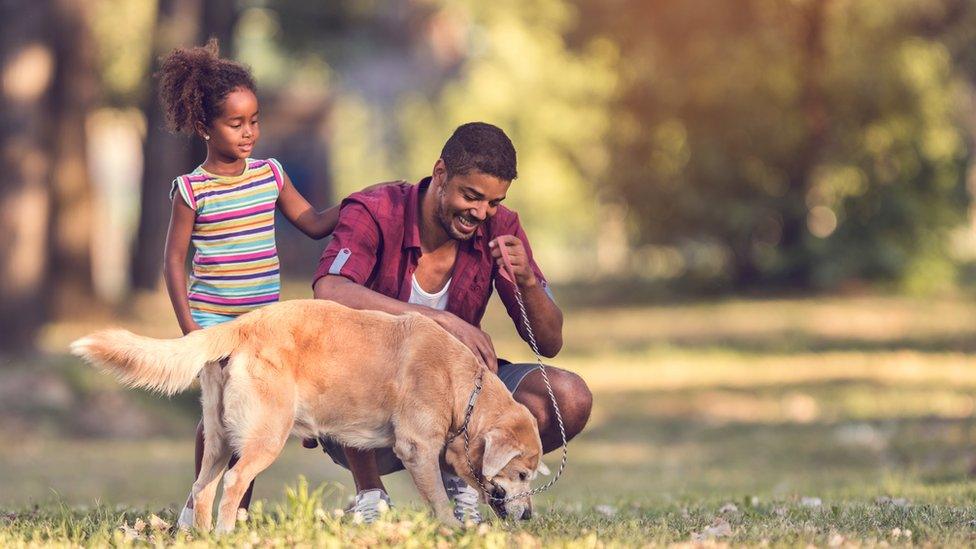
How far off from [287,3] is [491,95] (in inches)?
901

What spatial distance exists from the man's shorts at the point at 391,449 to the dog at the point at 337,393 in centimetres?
57

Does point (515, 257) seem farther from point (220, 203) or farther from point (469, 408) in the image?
point (220, 203)

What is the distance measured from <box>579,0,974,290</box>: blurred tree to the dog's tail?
19.8 m

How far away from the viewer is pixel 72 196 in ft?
75.4

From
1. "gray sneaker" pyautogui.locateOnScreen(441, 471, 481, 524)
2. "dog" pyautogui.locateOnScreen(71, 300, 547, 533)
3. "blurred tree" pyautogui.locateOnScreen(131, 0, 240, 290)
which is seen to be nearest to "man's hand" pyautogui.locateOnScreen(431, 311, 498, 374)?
"dog" pyautogui.locateOnScreen(71, 300, 547, 533)

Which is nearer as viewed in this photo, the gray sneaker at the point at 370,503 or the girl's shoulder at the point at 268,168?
the gray sneaker at the point at 370,503

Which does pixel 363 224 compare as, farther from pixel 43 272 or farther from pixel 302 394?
pixel 43 272

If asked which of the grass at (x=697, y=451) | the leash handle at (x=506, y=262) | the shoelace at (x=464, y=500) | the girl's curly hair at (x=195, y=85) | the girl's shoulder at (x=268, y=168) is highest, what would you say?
the girl's curly hair at (x=195, y=85)

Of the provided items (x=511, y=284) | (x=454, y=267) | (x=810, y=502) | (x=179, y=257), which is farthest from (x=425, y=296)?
(x=810, y=502)

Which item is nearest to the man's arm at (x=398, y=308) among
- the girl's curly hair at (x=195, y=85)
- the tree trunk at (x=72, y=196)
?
the girl's curly hair at (x=195, y=85)

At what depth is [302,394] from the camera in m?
6.03

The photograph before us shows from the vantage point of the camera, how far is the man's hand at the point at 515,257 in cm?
640

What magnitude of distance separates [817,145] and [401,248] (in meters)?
19.2

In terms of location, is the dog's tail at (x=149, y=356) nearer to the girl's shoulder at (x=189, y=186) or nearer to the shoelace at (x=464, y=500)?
the girl's shoulder at (x=189, y=186)
